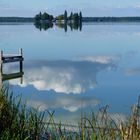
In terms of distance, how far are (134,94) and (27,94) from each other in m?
4.99

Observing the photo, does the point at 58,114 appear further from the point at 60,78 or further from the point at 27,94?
the point at 60,78

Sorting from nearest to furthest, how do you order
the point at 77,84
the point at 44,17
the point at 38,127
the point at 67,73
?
the point at 38,127
the point at 77,84
the point at 67,73
the point at 44,17

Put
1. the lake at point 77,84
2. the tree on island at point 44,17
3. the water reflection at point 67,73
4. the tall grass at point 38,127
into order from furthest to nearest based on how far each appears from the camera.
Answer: the tree on island at point 44,17 < the water reflection at point 67,73 < the lake at point 77,84 < the tall grass at point 38,127

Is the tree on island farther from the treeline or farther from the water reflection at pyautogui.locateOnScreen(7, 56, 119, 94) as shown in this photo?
the water reflection at pyautogui.locateOnScreen(7, 56, 119, 94)

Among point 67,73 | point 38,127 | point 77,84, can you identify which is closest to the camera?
point 38,127

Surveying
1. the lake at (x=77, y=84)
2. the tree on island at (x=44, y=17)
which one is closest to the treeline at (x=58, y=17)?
the tree on island at (x=44, y=17)

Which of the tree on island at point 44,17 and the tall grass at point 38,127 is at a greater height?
the tall grass at point 38,127

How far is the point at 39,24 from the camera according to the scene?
180 m

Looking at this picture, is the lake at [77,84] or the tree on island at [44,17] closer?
the lake at [77,84]

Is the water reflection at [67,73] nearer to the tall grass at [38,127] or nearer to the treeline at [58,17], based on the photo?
the tall grass at [38,127]

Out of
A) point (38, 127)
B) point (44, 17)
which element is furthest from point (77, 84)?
point (44, 17)

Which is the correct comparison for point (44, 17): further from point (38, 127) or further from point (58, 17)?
point (38, 127)

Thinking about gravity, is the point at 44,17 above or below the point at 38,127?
below

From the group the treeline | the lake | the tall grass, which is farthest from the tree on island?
the tall grass
